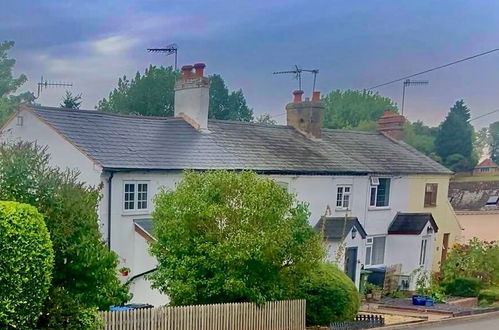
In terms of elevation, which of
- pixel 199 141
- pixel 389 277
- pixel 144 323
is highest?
pixel 199 141

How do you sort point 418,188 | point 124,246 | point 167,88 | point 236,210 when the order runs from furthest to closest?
point 167,88 → point 418,188 → point 124,246 → point 236,210

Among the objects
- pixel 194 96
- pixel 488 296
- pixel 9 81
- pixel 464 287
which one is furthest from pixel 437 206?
pixel 9 81

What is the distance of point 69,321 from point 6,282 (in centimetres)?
190

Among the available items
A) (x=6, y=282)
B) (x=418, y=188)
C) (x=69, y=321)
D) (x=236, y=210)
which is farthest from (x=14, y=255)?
(x=418, y=188)

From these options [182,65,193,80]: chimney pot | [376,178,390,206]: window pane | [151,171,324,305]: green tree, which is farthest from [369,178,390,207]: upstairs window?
[151,171,324,305]: green tree

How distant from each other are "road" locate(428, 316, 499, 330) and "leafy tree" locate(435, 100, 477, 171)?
60.3 m

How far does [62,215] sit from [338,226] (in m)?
16.4

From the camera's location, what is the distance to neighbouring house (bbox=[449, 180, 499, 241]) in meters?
38.6

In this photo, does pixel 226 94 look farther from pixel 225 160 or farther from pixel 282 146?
pixel 225 160

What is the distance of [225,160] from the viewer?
2338cm

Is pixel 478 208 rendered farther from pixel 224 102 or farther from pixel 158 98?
pixel 158 98

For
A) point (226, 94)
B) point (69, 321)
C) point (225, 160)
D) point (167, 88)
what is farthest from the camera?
point (226, 94)

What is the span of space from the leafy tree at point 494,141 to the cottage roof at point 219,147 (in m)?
78.1

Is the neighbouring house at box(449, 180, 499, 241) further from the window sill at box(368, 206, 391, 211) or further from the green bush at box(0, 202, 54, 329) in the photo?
the green bush at box(0, 202, 54, 329)
